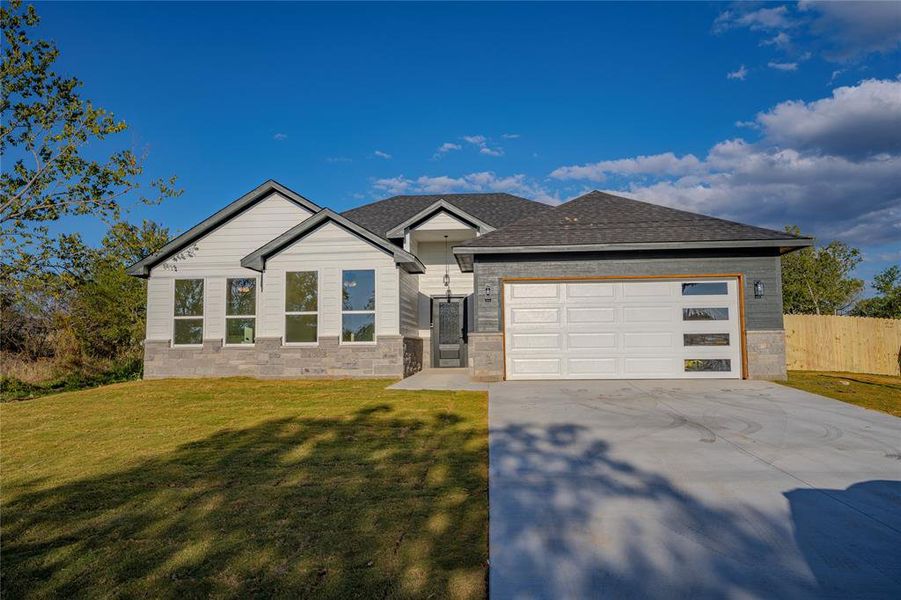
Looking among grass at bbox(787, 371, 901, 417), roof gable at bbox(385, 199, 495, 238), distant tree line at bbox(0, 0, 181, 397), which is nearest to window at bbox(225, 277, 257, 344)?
distant tree line at bbox(0, 0, 181, 397)

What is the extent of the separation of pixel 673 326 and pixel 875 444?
5.67m

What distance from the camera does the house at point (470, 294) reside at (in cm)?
1112

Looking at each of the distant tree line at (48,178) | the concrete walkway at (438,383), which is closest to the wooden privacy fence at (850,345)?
the concrete walkway at (438,383)

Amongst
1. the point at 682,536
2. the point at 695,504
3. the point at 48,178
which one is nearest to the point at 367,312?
the point at 48,178

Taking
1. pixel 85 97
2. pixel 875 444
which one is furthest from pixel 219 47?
pixel 875 444

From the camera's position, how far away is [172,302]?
13750 millimetres

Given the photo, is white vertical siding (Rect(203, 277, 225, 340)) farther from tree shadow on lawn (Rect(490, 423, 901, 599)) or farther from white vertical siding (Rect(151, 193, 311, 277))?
tree shadow on lawn (Rect(490, 423, 901, 599))

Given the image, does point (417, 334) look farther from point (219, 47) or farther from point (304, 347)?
point (219, 47)

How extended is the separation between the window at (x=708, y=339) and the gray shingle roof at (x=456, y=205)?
6.59 metres

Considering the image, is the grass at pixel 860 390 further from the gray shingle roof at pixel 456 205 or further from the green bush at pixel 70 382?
the green bush at pixel 70 382

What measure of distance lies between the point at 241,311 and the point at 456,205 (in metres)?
8.07

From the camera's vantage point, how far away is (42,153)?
12.1m

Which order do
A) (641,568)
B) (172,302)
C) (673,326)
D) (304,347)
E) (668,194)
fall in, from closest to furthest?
1. (641,568)
2. (673,326)
3. (304,347)
4. (172,302)
5. (668,194)

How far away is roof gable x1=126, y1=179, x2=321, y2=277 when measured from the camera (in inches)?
534
